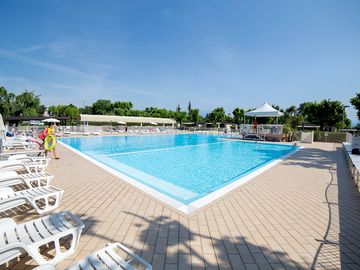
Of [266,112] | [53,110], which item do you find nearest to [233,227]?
[266,112]

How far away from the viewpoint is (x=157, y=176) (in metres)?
8.34

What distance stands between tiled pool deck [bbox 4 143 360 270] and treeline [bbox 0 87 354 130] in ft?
46.4

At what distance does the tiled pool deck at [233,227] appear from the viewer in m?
2.50

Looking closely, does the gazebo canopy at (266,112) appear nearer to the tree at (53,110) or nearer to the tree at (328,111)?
the tree at (328,111)

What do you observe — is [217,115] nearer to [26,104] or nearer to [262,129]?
[262,129]

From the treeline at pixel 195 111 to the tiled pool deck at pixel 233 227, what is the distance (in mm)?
14128

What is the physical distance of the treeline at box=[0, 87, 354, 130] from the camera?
2818cm

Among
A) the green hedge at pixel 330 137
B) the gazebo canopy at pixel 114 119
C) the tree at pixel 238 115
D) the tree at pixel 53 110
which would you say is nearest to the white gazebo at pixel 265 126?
the green hedge at pixel 330 137

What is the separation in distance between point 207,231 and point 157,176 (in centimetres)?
539

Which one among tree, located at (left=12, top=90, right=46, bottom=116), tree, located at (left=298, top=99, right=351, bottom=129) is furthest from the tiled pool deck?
tree, located at (left=12, top=90, right=46, bottom=116)

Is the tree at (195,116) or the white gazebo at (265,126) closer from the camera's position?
the white gazebo at (265,126)

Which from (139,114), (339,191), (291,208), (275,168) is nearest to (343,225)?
(291,208)

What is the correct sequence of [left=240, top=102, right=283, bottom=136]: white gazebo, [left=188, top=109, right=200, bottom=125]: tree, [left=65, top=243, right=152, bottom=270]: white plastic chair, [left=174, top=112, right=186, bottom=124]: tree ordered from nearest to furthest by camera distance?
[left=65, top=243, right=152, bottom=270]: white plastic chair < [left=240, top=102, right=283, bottom=136]: white gazebo < [left=188, top=109, right=200, bottom=125]: tree < [left=174, top=112, right=186, bottom=124]: tree

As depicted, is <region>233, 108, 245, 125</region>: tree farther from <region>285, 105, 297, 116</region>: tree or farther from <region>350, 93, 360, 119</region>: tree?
<region>350, 93, 360, 119</region>: tree
